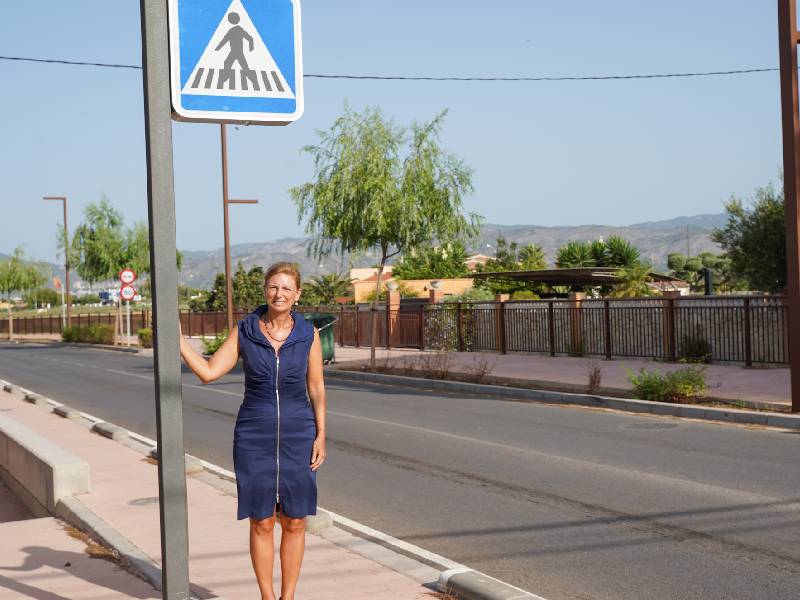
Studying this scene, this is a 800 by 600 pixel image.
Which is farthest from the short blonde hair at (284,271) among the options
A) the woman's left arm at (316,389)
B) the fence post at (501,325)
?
the fence post at (501,325)

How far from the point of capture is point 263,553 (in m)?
5.12

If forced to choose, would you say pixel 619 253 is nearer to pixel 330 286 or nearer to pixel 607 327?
pixel 607 327

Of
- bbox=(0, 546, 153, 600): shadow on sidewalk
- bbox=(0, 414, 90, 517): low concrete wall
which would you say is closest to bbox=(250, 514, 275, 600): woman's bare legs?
bbox=(0, 546, 153, 600): shadow on sidewalk

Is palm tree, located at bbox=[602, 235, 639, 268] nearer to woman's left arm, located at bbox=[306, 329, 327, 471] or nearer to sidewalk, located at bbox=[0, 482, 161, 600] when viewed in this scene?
sidewalk, located at bbox=[0, 482, 161, 600]

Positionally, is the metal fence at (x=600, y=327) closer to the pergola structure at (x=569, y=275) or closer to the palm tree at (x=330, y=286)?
the pergola structure at (x=569, y=275)

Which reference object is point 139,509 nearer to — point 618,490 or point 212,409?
point 618,490

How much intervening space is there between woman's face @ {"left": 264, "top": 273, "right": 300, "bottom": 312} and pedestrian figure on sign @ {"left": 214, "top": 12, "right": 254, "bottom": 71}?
1157mm

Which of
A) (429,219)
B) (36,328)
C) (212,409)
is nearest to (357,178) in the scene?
(429,219)

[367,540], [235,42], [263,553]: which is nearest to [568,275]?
[367,540]

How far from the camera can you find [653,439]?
493 inches

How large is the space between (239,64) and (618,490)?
6141 mm

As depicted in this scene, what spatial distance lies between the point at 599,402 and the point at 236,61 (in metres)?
13.2

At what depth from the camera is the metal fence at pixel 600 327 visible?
2112 centimetres

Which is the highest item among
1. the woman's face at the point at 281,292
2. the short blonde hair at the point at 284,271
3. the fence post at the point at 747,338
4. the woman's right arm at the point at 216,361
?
the short blonde hair at the point at 284,271
